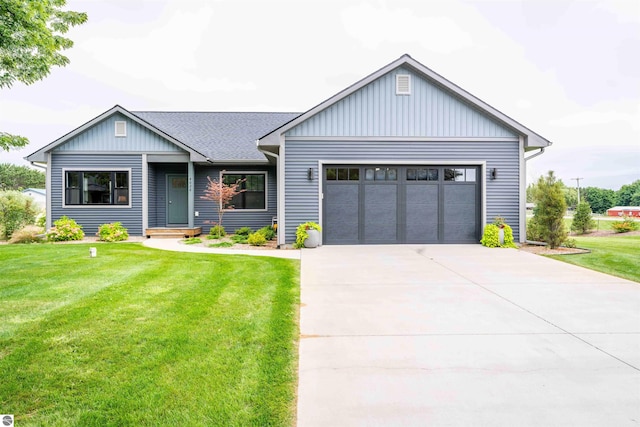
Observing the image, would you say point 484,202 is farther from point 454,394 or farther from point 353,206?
point 454,394

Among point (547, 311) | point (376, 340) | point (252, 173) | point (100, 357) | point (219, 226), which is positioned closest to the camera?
point (100, 357)

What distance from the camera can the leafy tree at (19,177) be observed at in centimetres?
4499

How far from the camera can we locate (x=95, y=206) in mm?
12852

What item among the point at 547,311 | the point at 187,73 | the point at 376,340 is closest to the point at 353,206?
the point at 547,311

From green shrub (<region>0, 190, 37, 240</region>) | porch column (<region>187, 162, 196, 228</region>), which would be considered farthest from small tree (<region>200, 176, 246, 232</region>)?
green shrub (<region>0, 190, 37, 240</region>)

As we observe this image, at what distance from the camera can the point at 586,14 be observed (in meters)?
14.2

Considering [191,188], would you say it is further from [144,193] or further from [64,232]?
[64,232]

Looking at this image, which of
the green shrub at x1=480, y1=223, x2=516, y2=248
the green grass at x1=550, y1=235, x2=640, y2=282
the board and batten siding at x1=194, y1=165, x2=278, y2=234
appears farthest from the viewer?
the board and batten siding at x1=194, y1=165, x2=278, y2=234

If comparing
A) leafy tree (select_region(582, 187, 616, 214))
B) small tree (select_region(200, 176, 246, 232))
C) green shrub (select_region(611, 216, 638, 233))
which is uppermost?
leafy tree (select_region(582, 187, 616, 214))

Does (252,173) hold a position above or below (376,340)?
above

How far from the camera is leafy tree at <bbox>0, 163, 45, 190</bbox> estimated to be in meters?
45.0

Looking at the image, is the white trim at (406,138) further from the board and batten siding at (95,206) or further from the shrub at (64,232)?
the shrub at (64,232)

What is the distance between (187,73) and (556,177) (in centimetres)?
2510

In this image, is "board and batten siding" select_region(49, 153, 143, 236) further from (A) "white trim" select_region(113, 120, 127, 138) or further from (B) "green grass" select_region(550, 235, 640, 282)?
(B) "green grass" select_region(550, 235, 640, 282)
